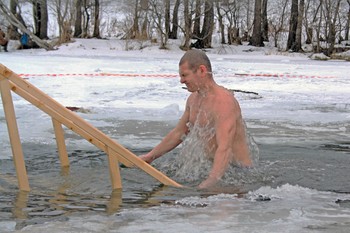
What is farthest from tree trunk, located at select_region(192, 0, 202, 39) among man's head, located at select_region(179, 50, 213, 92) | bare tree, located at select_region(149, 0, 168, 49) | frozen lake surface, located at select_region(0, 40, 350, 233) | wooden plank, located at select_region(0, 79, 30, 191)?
wooden plank, located at select_region(0, 79, 30, 191)

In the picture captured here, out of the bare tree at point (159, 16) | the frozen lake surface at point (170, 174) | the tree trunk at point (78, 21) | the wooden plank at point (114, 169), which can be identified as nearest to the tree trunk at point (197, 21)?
the bare tree at point (159, 16)

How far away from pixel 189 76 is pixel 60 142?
119cm

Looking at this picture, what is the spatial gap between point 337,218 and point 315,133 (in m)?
4.04

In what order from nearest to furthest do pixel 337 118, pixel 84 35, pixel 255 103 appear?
1. pixel 337 118
2. pixel 255 103
3. pixel 84 35

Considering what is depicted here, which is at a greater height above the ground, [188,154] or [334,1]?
[334,1]

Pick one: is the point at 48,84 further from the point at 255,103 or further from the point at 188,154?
the point at 188,154

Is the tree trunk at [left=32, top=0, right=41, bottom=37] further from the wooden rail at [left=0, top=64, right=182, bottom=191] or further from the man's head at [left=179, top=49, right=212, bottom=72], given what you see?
the wooden rail at [left=0, top=64, right=182, bottom=191]

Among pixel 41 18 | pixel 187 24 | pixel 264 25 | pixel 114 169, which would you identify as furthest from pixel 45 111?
pixel 264 25

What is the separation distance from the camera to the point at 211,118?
4902 millimetres

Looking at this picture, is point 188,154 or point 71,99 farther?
point 71,99

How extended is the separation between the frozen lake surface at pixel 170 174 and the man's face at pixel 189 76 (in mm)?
761

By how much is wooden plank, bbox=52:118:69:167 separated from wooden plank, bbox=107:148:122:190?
684 millimetres

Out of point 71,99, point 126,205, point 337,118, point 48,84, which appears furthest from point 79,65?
point 126,205

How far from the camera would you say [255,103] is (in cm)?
1039
